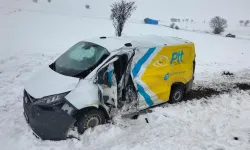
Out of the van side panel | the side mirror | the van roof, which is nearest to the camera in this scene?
the side mirror

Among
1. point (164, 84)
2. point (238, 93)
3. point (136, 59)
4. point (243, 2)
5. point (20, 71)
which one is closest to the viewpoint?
point (136, 59)

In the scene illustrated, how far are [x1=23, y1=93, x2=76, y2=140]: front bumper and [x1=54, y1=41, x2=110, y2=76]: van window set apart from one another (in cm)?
99

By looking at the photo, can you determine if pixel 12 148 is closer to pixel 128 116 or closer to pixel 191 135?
pixel 128 116

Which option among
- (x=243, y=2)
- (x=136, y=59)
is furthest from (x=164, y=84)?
(x=243, y=2)

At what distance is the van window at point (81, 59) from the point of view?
4969 mm

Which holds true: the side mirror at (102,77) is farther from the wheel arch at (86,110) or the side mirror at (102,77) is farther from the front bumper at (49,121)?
the front bumper at (49,121)

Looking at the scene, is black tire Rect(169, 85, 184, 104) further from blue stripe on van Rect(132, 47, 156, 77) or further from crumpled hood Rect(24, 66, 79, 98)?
crumpled hood Rect(24, 66, 79, 98)

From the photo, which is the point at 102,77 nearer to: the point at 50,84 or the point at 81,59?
the point at 81,59

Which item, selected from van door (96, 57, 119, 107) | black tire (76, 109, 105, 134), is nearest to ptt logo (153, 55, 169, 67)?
van door (96, 57, 119, 107)

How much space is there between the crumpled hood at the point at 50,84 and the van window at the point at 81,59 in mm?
219

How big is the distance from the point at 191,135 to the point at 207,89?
11.9 feet

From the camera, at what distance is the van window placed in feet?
16.3

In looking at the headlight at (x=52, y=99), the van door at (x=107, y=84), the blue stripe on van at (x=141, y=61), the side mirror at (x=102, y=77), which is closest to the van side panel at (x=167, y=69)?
the blue stripe on van at (x=141, y=61)

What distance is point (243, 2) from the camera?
15912 cm
